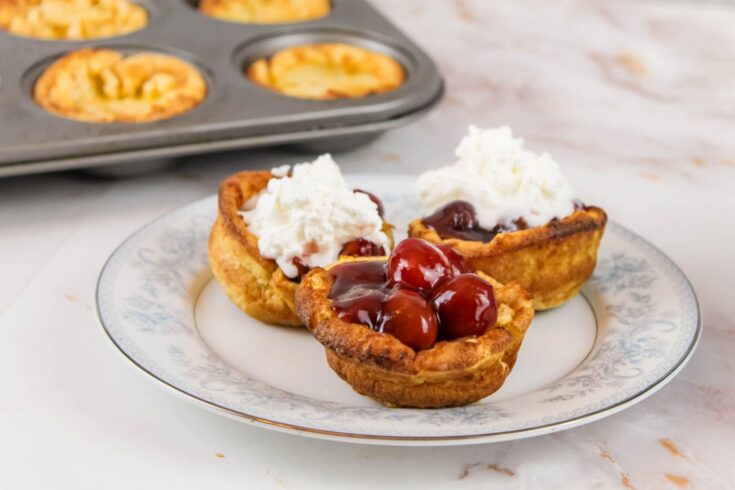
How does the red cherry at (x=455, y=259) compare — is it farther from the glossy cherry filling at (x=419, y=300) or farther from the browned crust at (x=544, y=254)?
the browned crust at (x=544, y=254)

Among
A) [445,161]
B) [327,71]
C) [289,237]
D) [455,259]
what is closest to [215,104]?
[327,71]

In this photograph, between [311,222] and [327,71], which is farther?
[327,71]

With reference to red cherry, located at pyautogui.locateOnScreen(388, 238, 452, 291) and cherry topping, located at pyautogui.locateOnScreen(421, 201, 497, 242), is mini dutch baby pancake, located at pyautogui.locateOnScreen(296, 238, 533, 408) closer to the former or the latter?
red cherry, located at pyautogui.locateOnScreen(388, 238, 452, 291)

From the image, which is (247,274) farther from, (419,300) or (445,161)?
(445,161)

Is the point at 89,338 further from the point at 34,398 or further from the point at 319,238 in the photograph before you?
the point at 319,238

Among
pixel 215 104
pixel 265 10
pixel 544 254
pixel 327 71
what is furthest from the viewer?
pixel 265 10

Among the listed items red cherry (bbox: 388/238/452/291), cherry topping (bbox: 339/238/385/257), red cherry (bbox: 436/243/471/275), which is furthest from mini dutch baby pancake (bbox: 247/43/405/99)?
red cherry (bbox: 388/238/452/291)

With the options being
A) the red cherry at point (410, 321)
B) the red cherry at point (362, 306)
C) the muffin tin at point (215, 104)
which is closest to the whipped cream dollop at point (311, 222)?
the red cherry at point (362, 306)
